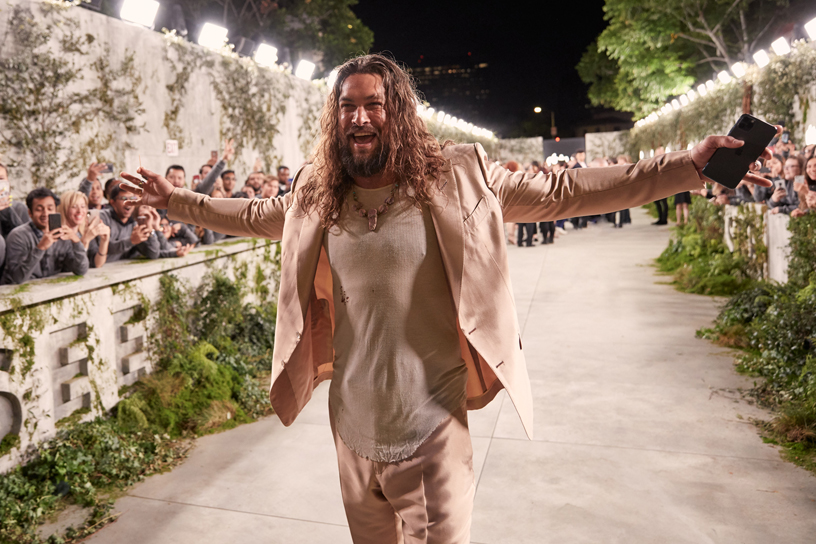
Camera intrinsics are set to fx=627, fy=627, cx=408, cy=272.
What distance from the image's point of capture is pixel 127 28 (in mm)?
6980

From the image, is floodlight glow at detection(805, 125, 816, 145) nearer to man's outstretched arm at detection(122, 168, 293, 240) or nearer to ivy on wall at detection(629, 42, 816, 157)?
ivy on wall at detection(629, 42, 816, 157)

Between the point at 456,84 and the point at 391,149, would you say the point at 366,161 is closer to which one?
the point at 391,149

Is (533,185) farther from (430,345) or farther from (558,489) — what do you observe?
(558,489)

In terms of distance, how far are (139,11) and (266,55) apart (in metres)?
2.82

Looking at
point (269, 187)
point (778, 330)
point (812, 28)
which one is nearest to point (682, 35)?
point (812, 28)

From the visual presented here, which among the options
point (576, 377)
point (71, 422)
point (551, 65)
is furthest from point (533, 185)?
point (551, 65)

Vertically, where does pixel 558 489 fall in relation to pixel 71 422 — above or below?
below

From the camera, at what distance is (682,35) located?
19.8 metres

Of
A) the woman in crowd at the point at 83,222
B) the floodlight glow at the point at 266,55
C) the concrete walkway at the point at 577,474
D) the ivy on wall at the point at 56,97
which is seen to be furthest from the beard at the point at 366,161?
the floodlight glow at the point at 266,55

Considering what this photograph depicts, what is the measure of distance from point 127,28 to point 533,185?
6560 millimetres

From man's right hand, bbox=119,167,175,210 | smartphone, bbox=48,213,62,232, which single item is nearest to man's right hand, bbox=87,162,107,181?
smartphone, bbox=48,213,62,232

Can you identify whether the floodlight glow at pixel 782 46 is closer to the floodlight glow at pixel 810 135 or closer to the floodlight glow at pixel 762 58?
the floodlight glow at pixel 762 58

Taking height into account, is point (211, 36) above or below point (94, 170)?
above

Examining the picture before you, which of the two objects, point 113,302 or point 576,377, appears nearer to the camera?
point 113,302
